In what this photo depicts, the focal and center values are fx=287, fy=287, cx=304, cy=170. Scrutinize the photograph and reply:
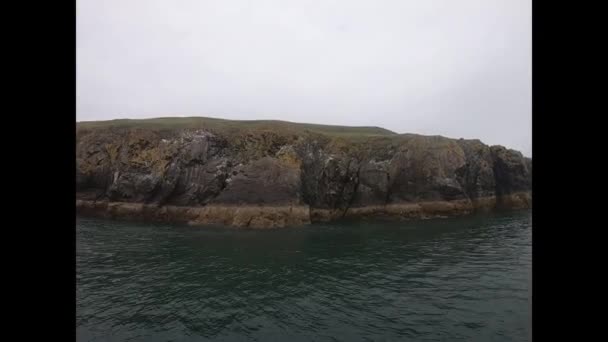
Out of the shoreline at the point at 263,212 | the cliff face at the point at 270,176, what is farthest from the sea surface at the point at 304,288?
the cliff face at the point at 270,176

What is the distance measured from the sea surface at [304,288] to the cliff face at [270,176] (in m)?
11.0

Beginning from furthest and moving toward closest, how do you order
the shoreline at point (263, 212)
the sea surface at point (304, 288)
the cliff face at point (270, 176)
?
the cliff face at point (270, 176) → the shoreline at point (263, 212) → the sea surface at point (304, 288)

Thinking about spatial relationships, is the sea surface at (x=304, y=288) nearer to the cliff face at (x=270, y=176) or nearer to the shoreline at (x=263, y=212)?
the shoreline at (x=263, y=212)

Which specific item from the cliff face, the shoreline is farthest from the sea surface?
the cliff face

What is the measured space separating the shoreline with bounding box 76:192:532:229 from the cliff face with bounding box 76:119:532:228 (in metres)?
0.16

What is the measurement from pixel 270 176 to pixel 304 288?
1106 inches

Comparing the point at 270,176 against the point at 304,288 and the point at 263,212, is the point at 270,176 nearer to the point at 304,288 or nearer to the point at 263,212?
the point at 263,212

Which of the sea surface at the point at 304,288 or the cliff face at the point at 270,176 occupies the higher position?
the cliff face at the point at 270,176

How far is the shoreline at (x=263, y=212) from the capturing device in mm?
39750

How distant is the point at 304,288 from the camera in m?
17.6

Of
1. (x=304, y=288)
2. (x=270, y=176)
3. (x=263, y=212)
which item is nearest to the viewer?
(x=304, y=288)

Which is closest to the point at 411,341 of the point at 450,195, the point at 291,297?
the point at 291,297

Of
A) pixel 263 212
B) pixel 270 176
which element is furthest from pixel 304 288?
pixel 270 176
